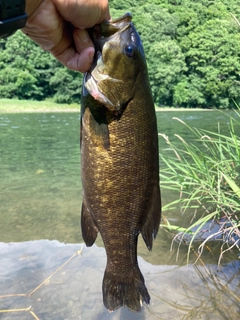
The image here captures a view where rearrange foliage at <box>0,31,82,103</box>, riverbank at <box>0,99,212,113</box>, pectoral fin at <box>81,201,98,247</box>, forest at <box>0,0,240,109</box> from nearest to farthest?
pectoral fin at <box>81,201,98,247</box>, riverbank at <box>0,99,212,113</box>, foliage at <box>0,31,82,103</box>, forest at <box>0,0,240,109</box>

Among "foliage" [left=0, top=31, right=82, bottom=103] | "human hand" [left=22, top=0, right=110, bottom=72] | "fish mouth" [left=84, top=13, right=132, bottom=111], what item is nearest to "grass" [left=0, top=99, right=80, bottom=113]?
"foliage" [left=0, top=31, right=82, bottom=103]

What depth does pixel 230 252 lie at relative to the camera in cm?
479

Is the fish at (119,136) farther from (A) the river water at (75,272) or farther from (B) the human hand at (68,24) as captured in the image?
(A) the river water at (75,272)

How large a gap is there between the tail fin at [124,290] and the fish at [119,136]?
323 millimetres

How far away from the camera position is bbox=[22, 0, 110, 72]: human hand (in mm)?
1886

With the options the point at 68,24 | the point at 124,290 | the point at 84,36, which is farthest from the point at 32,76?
the point at 124,290

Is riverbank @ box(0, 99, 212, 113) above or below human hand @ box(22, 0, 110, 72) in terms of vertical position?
below

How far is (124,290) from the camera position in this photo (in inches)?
88.9

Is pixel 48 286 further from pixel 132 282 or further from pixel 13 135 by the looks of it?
pixel 13 135

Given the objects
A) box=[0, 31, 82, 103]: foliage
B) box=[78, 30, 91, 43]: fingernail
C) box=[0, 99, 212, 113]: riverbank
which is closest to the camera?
box=[78, 30, 91, 43]: fingernail

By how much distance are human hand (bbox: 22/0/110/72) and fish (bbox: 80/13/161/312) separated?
0.05 m

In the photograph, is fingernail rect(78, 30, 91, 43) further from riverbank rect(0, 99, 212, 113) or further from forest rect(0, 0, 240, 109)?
forest rect(0, 0, 240, 109)

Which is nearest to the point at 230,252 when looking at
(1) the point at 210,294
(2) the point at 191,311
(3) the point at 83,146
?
(1) the point at 210,294

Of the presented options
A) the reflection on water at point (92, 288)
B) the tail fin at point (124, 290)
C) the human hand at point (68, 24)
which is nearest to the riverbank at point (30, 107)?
the reflection on water at point (92, 288)
